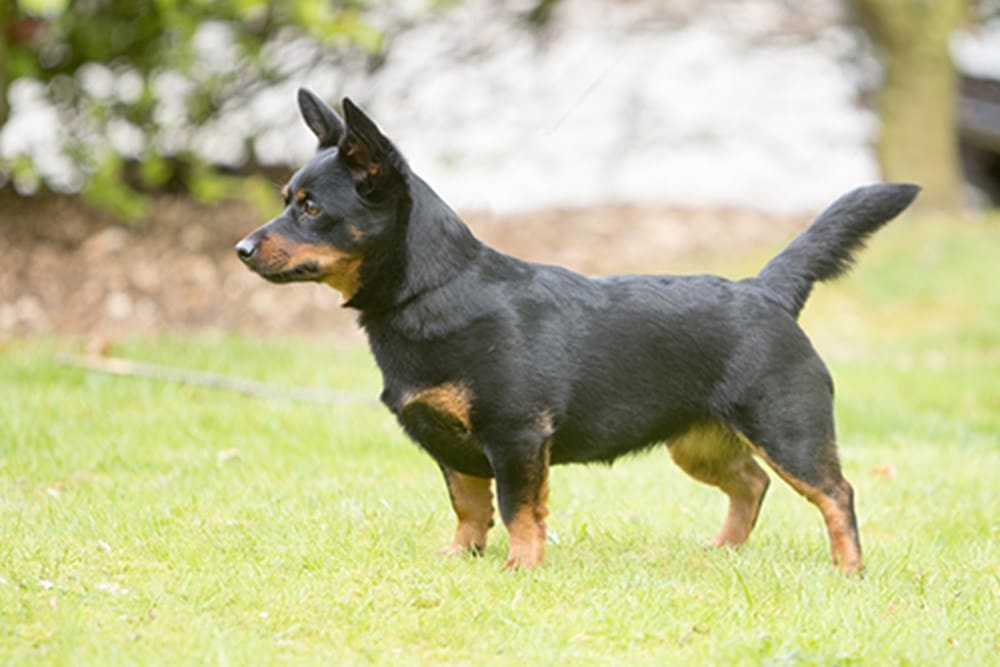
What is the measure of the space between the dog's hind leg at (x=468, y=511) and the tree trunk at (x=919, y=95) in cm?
953

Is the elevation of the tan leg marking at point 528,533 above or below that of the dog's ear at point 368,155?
below

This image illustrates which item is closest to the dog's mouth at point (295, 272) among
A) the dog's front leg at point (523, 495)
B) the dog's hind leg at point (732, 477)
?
the dog's front leg at point (523, 495)

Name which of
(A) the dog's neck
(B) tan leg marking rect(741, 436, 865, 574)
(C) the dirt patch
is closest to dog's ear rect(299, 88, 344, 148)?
(A) the dog's neck

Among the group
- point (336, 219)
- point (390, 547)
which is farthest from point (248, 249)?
point (390, 547)

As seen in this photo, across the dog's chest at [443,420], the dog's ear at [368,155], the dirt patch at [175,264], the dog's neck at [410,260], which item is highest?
the dog's ear at [368,155]

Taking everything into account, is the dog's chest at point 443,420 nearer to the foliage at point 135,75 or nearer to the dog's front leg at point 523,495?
the dog's front leg at point 523,495

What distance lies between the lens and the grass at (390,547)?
3.71m

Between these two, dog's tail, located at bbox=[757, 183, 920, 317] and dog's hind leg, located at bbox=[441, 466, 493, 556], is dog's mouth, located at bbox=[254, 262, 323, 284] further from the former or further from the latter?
dog's tail, located at bbox=[757, 183, 920, 317]

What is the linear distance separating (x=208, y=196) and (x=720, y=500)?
18.4 ft

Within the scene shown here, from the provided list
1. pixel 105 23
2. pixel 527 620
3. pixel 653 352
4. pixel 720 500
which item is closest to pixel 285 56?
pixel 105 23

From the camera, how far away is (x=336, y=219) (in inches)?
171

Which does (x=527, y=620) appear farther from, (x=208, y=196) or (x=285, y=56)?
(x=285, y=56)

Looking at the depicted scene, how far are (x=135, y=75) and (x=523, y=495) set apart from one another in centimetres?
797

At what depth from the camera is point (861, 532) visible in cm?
551
